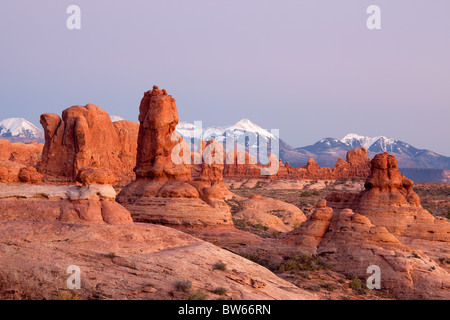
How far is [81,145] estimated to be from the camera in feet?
160

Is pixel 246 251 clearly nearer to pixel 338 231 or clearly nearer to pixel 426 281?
pixel 338 231

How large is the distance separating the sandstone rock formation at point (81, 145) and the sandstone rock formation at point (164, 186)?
18.7m

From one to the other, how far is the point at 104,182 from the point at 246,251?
8.16 meters

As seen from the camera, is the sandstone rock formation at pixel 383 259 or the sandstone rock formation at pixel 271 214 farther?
the sandstone rock formation at pixel 271 214

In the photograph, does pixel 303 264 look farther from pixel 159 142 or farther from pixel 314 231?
pixel 159 142

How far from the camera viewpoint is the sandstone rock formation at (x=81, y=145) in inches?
1864

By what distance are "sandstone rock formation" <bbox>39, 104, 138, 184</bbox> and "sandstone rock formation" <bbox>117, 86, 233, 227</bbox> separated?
18664 millimetres

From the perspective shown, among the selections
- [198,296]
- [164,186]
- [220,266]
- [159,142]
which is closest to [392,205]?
[164,186]

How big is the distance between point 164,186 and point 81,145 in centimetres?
2552

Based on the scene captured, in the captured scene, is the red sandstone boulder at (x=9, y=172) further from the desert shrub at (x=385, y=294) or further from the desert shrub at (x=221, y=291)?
Result: the desert shrub at (x=385, y=294)

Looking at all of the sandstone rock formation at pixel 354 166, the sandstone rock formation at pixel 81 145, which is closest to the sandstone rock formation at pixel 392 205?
the sandstone rock formation at pixel 81 145
